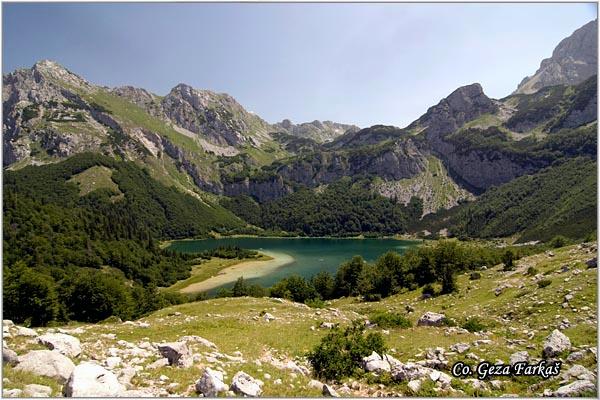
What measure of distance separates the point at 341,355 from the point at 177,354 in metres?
8.51

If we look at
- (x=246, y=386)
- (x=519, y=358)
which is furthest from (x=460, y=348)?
(x=246, y=386)

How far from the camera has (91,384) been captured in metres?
12.8

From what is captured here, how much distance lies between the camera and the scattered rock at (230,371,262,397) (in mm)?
13672

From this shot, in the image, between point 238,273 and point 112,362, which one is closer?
point 112,362

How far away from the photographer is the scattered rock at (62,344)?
1769 centimetres

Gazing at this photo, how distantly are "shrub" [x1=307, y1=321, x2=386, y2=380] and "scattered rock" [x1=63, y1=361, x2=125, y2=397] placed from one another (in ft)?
31.6

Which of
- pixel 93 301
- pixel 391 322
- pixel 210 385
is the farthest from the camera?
pixel 93 301

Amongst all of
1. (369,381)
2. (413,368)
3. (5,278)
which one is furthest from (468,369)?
(5,278)

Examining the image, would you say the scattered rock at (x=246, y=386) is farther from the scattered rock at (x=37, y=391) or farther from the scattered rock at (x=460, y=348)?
the scattered rock at (x=460, y=348)

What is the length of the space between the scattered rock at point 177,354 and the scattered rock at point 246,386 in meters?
3.95

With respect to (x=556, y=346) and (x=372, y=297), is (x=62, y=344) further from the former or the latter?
(x=372, y=297)

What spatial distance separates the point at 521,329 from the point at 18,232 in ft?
551

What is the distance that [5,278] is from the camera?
58250mm

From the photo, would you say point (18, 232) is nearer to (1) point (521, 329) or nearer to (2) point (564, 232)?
(1) point (521, 329)
